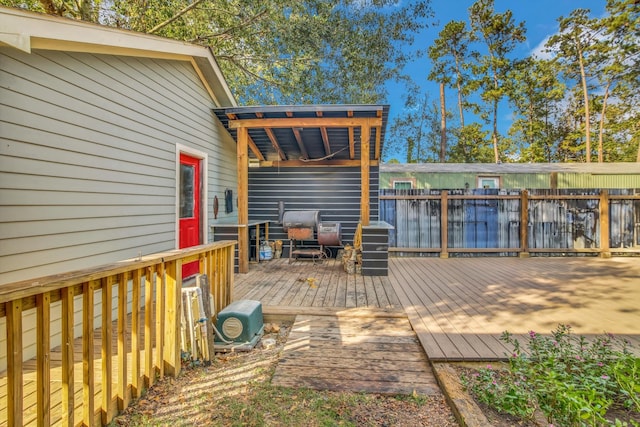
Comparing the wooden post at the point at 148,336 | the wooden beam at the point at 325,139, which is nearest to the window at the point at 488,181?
the wooden beam at the point at 325,139

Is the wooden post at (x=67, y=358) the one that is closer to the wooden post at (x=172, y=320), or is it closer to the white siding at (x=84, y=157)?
the wooden post at (x=172, y=320)

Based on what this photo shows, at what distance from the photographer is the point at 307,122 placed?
5.37 meters

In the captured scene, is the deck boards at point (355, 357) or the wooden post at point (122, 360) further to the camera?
the deck boards at point (355, 357)

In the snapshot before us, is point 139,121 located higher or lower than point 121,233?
higher

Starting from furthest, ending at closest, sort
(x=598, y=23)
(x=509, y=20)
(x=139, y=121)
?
(x=509, y=20), (x=598, y=23), (x=139, y=121)

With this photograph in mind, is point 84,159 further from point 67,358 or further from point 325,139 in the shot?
point 325,139

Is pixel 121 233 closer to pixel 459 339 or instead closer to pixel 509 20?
pixel 459 339

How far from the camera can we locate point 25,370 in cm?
232

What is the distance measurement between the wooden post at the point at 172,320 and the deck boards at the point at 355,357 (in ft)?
2.59

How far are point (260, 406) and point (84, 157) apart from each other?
2.77m

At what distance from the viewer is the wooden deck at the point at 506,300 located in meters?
2.88

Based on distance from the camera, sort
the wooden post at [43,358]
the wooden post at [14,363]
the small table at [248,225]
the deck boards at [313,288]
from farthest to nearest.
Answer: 1. the small table at [248,225]
2. the deck boards at [313,288]
3. the wooden post at [43,358]
4. the wooden post at [14,363]

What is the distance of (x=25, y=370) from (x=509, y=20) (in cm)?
2187

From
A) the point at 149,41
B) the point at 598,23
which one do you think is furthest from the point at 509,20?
the point at 149,41
